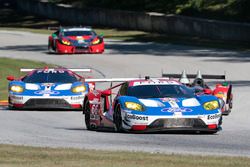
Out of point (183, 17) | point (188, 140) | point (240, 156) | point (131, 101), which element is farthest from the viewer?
point (183, 17)

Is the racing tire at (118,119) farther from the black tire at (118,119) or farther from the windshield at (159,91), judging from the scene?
the windshield at (159,91)

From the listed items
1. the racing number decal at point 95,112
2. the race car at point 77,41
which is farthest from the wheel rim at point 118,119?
the race car at point 77,41

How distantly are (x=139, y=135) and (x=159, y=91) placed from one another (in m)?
1.17

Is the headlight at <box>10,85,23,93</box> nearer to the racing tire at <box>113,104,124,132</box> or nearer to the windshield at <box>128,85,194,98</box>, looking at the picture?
the windshield at <box>128,85,194,98</box>

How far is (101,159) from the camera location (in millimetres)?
13281

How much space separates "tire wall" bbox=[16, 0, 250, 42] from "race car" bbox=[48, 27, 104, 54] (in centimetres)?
756

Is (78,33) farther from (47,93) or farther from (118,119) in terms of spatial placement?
(118,119)

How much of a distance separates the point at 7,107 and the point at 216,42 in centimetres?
2555

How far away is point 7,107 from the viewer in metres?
26.2

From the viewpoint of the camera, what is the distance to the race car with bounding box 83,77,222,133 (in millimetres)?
17625

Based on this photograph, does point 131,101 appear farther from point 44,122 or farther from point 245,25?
point 245,25

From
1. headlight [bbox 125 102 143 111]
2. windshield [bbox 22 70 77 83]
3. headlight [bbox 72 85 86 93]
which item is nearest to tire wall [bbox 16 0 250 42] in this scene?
windshield [bbox 22 70 77 83]

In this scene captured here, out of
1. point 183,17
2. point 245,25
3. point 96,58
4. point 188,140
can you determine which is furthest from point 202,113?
point 183,17

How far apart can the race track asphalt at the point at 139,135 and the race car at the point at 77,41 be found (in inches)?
21.0
